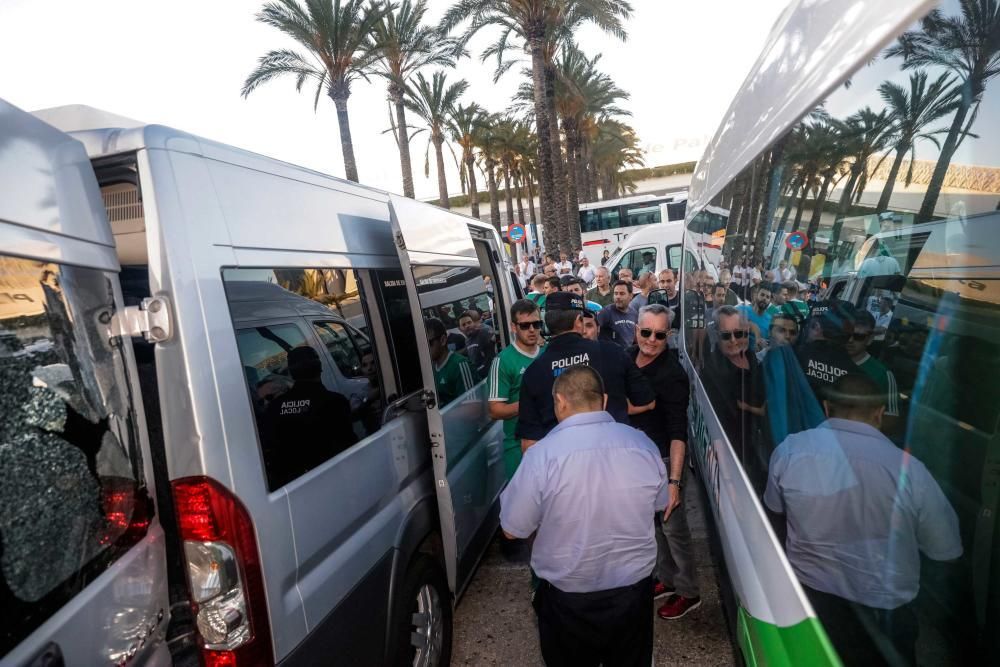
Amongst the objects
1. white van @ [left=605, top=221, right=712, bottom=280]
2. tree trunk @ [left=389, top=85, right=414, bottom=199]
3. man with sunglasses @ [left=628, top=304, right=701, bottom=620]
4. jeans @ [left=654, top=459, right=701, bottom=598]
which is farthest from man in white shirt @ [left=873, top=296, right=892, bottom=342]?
tree trunk @ [left=389, top=85, right=414, bottom=199]

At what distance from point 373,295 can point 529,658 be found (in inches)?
84.4

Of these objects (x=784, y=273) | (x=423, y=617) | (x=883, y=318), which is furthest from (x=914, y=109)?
(x=423, y=617)

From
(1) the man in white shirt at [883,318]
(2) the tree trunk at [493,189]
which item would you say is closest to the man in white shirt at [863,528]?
(1) the man in white shirt at [883,318]

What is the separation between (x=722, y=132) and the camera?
12.9ft

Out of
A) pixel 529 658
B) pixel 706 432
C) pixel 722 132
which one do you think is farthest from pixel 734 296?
pixel 529 658

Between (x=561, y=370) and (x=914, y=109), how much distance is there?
6.58 feet

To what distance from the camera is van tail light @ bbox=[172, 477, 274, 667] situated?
1792mm

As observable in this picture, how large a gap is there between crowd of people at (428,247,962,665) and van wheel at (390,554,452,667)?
546 millimetres

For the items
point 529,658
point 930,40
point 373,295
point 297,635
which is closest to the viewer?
point 930,40

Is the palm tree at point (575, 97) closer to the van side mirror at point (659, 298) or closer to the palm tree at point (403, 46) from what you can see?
the palm tree at point (403, 46)

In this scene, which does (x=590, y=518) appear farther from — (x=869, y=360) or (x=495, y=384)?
(x=495, y=384)

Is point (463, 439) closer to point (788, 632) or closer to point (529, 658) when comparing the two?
point (529, 658)

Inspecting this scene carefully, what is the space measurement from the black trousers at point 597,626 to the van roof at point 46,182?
1967 millimetres

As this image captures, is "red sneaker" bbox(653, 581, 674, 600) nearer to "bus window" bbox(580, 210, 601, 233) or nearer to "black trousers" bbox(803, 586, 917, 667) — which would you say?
"black trousers" bbox(803, 586, 917, 667)
